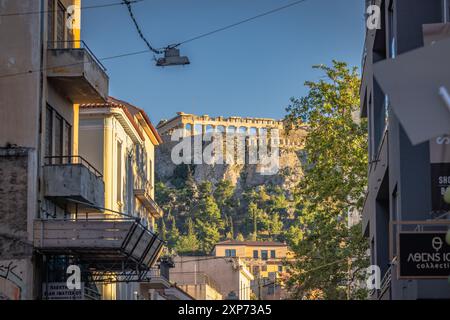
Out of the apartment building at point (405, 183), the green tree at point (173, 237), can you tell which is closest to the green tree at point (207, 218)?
the green tree at point (173, 237)

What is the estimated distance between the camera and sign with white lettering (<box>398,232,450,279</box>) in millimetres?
16125

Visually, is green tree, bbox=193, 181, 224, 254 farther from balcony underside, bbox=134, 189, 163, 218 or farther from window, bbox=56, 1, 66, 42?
window, bbox=56, 1, 66, 42

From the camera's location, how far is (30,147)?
28391 mm

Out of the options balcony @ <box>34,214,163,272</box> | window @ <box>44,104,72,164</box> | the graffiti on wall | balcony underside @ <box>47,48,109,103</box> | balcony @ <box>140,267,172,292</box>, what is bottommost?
balcony @ <box>140,267,172,292</box>

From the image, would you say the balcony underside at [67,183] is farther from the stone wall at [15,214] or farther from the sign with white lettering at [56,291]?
the sign with white lettering at [56,291]

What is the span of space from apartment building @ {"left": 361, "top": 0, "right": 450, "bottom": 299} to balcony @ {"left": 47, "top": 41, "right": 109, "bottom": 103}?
7.18 meters

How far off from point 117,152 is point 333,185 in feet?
28.3

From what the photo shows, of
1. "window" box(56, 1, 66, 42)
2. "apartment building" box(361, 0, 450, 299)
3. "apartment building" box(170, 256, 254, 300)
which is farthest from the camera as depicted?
"apartment building" box(170, 256, 254, 300)

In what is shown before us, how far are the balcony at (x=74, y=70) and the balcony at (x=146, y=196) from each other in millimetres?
17424

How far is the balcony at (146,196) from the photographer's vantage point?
49.0 m

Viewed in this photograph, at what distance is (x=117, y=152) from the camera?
45.1m

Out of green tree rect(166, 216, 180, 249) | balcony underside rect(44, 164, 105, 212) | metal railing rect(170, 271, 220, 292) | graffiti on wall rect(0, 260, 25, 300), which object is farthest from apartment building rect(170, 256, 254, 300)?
graffiti on wall rect(0, 260, 25, 300)

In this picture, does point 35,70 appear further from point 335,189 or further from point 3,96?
point 335,189
